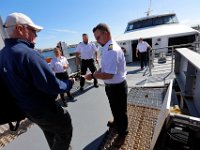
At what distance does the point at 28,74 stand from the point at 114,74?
1005 millimetres

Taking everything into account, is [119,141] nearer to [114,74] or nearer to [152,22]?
[114,74]

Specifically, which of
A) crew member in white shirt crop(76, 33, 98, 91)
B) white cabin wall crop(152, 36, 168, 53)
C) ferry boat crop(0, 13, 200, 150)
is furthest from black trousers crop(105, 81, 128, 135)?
white cabin wall crop(152, 36, 168, 53)

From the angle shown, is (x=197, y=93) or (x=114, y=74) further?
(x=197, y=93)

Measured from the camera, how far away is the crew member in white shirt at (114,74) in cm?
193

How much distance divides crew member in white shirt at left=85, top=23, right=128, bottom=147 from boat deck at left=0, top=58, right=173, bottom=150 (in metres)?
0.31

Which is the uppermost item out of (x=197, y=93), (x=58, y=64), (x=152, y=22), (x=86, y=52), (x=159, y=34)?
(x=152, y=22)

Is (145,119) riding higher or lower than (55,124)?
lower

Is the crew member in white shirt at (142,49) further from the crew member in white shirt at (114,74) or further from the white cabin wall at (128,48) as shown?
the crew member in white shirt at (114,74)

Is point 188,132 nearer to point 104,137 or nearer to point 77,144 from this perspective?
point 104,137

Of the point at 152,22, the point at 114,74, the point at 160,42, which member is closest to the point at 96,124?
the point at 114,74

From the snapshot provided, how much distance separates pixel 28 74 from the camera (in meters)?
1.40

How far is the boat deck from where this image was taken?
2501mm

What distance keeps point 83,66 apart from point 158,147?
3429 millimetres

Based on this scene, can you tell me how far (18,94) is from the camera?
1.51 m
